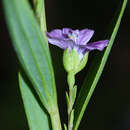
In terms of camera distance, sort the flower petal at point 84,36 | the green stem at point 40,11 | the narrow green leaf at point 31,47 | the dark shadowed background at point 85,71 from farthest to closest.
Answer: the dark shadowed background at point 85,71 < the flower petal at point 84,36 < the green stem at point 40,11 < the narrow green leaf at point 31,47

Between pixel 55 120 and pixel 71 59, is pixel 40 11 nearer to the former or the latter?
pixel 71 59

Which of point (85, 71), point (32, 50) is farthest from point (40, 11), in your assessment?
point (85, 71)

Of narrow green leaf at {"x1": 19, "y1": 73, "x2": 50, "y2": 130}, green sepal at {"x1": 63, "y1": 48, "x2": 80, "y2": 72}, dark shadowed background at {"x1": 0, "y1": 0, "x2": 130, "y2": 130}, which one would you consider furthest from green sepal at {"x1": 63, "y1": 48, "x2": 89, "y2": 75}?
dark shadowed background at {"x1": 0, "y1": 0, "x2": 130, "y2": 130}

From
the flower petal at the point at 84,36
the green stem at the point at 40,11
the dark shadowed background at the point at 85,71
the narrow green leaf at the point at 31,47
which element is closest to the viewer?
the narrow green leaf at the point at 31,47

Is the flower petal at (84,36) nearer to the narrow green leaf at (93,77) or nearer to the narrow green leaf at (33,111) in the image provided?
the narrow green leaf at (93,77)

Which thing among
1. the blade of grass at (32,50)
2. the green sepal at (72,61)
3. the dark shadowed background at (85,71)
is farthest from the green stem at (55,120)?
the dark shadowed background at (85,71)

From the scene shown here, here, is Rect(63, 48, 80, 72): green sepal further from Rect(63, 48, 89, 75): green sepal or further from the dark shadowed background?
the dark shadowed background

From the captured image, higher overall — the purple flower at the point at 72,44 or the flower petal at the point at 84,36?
the purple flower at the point at 72,44
